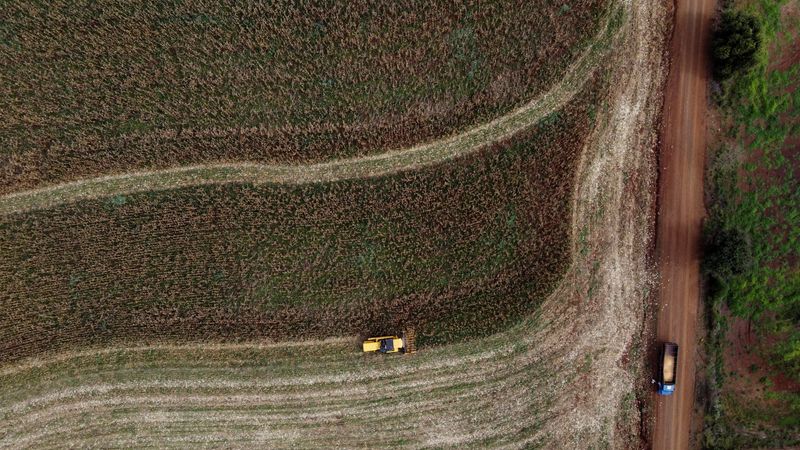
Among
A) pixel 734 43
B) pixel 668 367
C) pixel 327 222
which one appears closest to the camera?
pixel 734 43

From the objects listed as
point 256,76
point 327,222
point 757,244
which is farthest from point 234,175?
point 757,244

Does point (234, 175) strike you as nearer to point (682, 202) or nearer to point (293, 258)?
point (293, 258)

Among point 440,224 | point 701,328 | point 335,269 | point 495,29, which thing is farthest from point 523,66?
point 701,328

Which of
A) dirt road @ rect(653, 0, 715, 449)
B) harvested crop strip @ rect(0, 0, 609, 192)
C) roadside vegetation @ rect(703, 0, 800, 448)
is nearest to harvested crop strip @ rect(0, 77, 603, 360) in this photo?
harvested crop strip @ rect(0, 0, 609, 192)

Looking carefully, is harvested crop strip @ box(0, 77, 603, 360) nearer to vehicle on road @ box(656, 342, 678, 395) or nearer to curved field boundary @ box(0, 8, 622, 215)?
curved field boundary @ box(0, 8, 622, 215)

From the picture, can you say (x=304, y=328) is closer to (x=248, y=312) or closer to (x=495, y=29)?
(x=248, y=312)

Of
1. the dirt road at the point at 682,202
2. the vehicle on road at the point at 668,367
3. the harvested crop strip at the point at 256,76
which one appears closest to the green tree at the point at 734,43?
the dirt road at the point at 682,202
